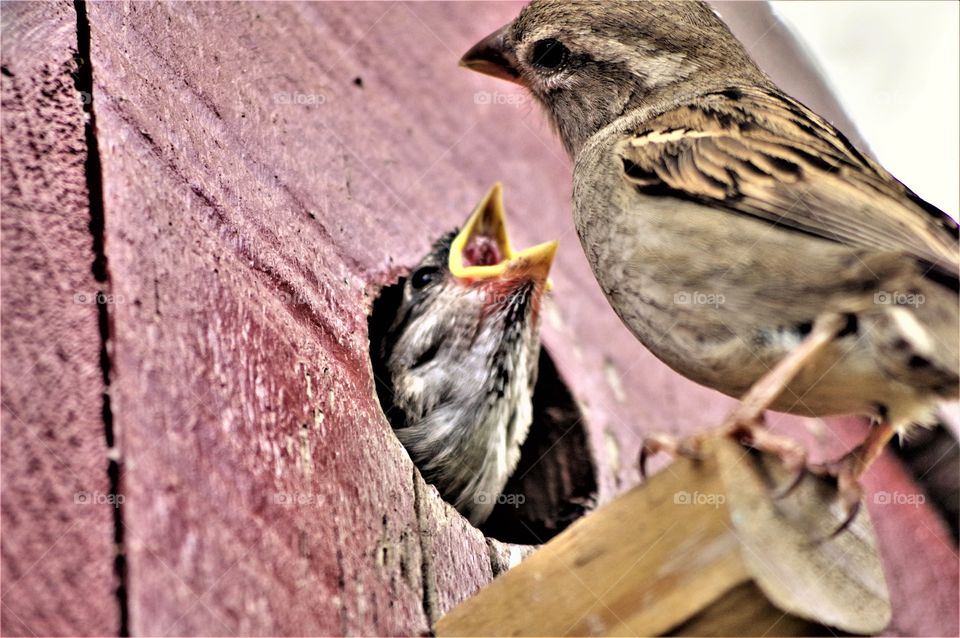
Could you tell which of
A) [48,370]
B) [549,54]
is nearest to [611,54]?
[549,54]

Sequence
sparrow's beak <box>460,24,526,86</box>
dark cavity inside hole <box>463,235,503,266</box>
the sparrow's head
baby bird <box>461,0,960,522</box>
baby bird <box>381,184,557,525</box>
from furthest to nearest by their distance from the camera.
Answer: dark cavity inside hole <box>463,235,503,266</box> → baby bird <box>381,184,557,525</box> → sparrow's beak <box>460,24,526,86</box> → the sparrow's head → baby bird <box>461,0,960,522</box>

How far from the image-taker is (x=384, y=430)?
2164 mm

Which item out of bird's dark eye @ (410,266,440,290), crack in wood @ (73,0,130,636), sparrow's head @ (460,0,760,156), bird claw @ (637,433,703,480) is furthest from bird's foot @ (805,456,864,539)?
bird's dark eye @ (410,266,440,290)

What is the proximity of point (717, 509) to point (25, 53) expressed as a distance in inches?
47.6

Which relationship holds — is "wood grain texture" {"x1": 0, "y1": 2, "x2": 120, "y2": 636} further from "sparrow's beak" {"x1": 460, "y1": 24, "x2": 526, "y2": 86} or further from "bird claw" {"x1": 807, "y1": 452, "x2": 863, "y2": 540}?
"sparrow's beak" {"x1": 460, "y1": 24, "x2": 526, "y2": 86}

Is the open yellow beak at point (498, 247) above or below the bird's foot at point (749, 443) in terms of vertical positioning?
below

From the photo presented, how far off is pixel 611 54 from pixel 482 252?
88 cm

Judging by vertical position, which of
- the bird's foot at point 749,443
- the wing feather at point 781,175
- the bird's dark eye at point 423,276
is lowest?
the bird's dark eye at point 423,276

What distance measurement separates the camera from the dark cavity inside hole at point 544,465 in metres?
2.98

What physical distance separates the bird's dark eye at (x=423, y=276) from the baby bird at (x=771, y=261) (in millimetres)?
786

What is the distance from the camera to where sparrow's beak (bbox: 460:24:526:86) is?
267cm

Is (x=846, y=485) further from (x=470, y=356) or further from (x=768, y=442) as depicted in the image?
(x=470, y=356)

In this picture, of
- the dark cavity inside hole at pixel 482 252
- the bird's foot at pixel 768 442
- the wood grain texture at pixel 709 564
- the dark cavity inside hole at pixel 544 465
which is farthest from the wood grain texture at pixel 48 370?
the dark cavity inside hole at pixel 482 252

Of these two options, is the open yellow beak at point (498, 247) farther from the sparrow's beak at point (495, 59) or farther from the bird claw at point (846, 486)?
the bird claw at point (846, 486)
